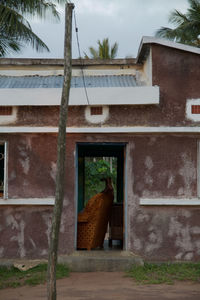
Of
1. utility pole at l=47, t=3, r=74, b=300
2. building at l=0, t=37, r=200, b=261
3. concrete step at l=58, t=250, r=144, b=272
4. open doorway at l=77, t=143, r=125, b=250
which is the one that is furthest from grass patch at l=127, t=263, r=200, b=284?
utility pole at l=47, t=3, r=74, b=300

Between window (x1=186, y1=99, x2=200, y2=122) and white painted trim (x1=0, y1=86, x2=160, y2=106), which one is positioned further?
window (x1=186, y1=99, x2=200, y2=122)

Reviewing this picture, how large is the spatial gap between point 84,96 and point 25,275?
334cm

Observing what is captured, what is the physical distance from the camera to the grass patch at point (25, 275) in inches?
332

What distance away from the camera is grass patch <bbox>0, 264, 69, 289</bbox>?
27.6 ft

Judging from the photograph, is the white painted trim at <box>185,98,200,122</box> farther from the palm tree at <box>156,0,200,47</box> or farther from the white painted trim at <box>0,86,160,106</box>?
the palm tree at <box>156,0,200,47</box>

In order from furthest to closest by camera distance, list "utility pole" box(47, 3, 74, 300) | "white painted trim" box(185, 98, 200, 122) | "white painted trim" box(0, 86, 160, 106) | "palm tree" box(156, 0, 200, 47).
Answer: "palm tree" box(156, 0, 200, 47) → "white painted trim" box(185, 98, 200, 122) → "white painted trim" box(0, 86, 160, 106) → "utility pole" box(47, 3, 74, 300)

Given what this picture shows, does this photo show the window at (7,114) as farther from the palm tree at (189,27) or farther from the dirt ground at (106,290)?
the palm tree at (189,27)

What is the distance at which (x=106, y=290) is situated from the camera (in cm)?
802

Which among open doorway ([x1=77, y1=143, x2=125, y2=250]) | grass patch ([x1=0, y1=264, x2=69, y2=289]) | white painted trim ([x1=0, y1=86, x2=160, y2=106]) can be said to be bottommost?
grass patch ([x1=0, y1=264, x2=69, y2=289])

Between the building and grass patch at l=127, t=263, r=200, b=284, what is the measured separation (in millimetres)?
252

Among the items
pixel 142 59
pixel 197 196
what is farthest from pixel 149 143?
pixel 142 59

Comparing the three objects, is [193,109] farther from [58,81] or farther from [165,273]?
[165,273]

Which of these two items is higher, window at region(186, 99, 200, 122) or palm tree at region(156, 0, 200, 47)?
palm tree at region(156, 0, 200, 47)

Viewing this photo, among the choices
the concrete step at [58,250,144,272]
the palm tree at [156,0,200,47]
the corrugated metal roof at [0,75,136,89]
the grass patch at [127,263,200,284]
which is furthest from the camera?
the palm tree at [156,0,200,47]
